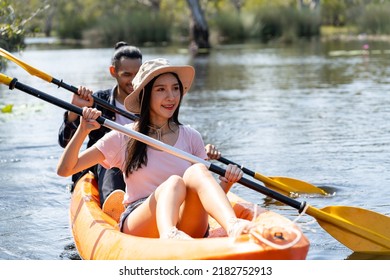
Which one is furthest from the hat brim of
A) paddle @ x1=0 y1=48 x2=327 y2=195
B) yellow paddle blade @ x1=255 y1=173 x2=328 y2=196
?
yellow paddle blade @ x1=255 y1=173 x2=328 y2=196

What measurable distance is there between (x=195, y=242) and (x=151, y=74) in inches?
44.5

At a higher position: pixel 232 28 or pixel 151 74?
pixel 151 74

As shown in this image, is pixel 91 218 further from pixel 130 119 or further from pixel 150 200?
pixel 130 119

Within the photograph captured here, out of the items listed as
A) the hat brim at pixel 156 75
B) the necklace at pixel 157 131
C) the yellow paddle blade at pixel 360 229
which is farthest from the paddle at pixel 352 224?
the necklace at pixel 157 131

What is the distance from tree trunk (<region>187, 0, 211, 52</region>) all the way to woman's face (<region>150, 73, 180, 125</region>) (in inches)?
936

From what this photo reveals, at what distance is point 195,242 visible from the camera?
4062 millimetres

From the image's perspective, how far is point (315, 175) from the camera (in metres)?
7.98

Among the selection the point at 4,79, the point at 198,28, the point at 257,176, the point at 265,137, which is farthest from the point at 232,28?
the point at 4,79

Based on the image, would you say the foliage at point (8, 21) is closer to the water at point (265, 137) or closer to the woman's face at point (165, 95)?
the water at point (265, 137)

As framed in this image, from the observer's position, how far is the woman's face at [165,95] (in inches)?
191

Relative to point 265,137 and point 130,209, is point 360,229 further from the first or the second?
point 265,137

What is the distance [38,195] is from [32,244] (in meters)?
1.53

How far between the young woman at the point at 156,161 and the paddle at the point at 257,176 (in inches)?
36.4

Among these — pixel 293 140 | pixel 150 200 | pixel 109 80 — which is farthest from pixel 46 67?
pixel 150 200
